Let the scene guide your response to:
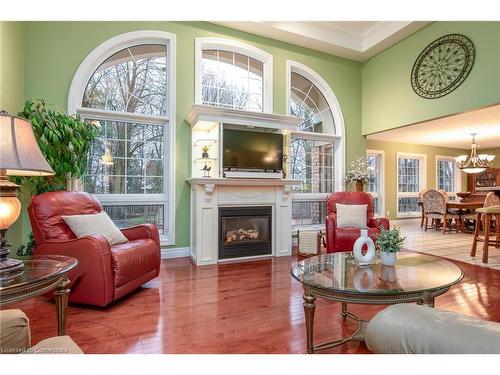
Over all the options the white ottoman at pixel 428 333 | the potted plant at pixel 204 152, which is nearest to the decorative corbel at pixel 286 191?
the potted plant at pixel 204 152

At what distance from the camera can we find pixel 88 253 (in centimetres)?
232

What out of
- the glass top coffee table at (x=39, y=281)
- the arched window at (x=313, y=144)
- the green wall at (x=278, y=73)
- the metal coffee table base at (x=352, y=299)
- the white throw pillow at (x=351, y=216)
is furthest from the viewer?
the arched window at (x=313, y=144)

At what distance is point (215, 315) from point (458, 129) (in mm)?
6479

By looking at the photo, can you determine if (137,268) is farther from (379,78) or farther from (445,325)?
(379,78)

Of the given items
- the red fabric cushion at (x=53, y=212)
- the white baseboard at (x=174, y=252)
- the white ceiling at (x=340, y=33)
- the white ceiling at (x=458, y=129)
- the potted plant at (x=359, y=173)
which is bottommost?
the white baseboard at (x=174, y=252)

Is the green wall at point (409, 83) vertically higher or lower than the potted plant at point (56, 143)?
higher

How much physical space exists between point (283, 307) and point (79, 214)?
212 centimetres

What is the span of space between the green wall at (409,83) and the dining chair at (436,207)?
2717 mm

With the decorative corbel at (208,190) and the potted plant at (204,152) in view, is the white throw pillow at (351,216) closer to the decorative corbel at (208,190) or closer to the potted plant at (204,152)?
the decorative corbel at (208,190)

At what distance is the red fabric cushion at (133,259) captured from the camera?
2.41 m

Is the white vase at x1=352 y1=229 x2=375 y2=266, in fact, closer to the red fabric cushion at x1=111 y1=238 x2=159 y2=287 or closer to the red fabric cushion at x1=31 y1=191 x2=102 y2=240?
the red fabric cushion at x1=111 y1=238 x2=159 y2=287

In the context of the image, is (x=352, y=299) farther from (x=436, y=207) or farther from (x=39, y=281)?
(x=436, y=207)

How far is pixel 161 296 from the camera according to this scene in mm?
2705
